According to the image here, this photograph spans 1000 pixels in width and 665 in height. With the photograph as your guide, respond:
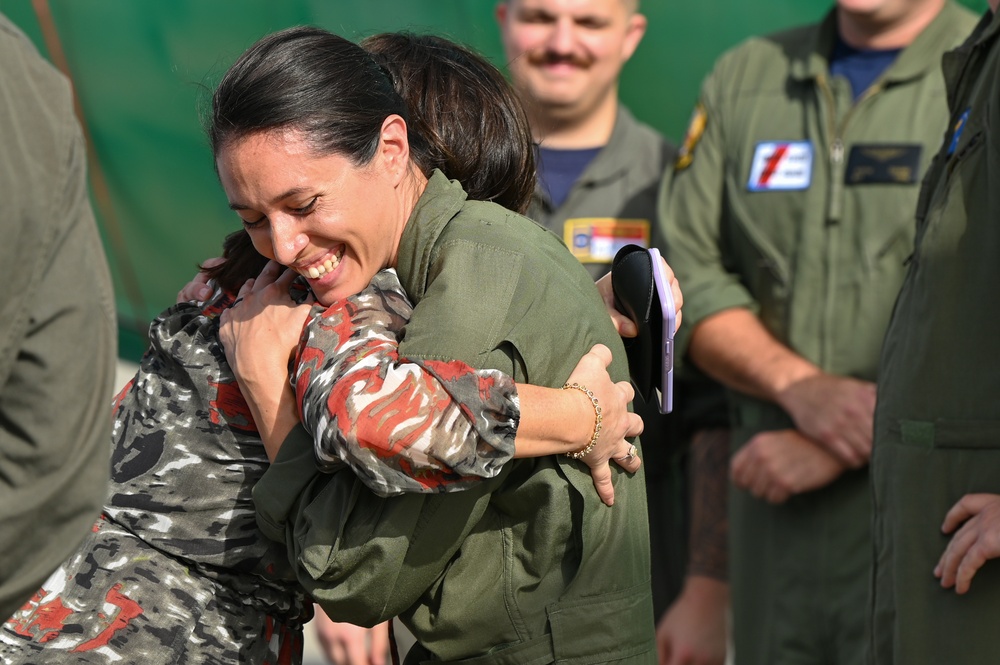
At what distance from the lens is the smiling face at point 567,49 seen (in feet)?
12.0

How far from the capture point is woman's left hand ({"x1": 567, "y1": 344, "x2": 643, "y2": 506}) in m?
1.86

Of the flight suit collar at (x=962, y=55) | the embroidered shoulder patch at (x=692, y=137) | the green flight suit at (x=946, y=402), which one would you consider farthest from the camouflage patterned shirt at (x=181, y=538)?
the embroidered shoulder patch at (x=692, y=137)

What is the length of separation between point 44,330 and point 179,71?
301 cm

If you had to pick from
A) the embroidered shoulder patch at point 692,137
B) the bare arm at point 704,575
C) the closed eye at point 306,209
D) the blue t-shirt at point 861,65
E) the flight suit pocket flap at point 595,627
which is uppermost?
the blue t-shirt at point 861,65

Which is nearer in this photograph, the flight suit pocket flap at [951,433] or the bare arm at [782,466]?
the flight suit pocket flap at [951,433]

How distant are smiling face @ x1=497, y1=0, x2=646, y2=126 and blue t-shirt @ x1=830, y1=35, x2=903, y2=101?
0.69 metres

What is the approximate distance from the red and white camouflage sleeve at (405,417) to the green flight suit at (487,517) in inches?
2.0

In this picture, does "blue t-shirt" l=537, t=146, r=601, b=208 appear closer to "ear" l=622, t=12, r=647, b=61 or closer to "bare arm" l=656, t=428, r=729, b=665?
"ear" l=622, t=12, r=647, b=61

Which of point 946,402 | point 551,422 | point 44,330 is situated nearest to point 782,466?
point 946,402

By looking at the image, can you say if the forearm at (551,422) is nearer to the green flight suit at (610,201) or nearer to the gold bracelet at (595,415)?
the gold bracelet at (595,415)

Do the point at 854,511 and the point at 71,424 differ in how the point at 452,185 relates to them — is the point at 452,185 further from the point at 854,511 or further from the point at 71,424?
the point at 854,511

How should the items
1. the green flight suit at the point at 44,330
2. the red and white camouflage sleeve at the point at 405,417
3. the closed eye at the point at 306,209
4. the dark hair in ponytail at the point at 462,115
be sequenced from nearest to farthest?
the green flight suit at the point at 44,330
the red and white camouflage sleeve at the point at 405,417
the closed eye at the point at 306,209
the dark hair in ponytail at the point at 462,115

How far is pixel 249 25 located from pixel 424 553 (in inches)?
125

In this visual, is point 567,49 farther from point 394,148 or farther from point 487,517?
point 487,517
